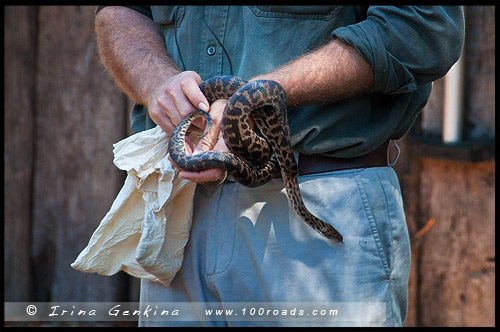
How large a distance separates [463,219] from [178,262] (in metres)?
2.32

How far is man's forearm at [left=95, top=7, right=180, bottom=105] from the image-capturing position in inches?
87.5

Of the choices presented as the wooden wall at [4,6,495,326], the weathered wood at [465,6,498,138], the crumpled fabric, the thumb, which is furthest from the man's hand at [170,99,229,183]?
the weathered wood at [465,6,498,138]

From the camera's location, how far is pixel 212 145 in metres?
1.97

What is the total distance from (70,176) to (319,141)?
2.81 m

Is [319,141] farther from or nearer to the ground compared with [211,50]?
nearer to the ground

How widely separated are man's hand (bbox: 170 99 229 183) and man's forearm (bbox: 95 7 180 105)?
27 cm

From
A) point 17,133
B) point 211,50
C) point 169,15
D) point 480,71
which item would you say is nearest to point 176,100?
point 211,50

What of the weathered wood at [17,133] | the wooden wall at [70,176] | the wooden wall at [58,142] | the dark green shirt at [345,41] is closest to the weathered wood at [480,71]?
the wooden wall at [70,176]

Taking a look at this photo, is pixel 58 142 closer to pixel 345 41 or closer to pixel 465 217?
pixel 465 217

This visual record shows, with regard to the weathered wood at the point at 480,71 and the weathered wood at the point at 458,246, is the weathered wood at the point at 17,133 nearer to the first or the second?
the weathered wood at the point at 458,246

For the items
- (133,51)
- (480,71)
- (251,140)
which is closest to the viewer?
(251,140)

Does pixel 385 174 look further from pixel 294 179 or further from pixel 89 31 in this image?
pixel 89 31

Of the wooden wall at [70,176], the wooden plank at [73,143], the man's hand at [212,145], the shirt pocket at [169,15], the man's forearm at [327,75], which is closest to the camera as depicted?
the man's hand at [212,145]

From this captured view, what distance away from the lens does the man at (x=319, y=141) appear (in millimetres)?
1985
